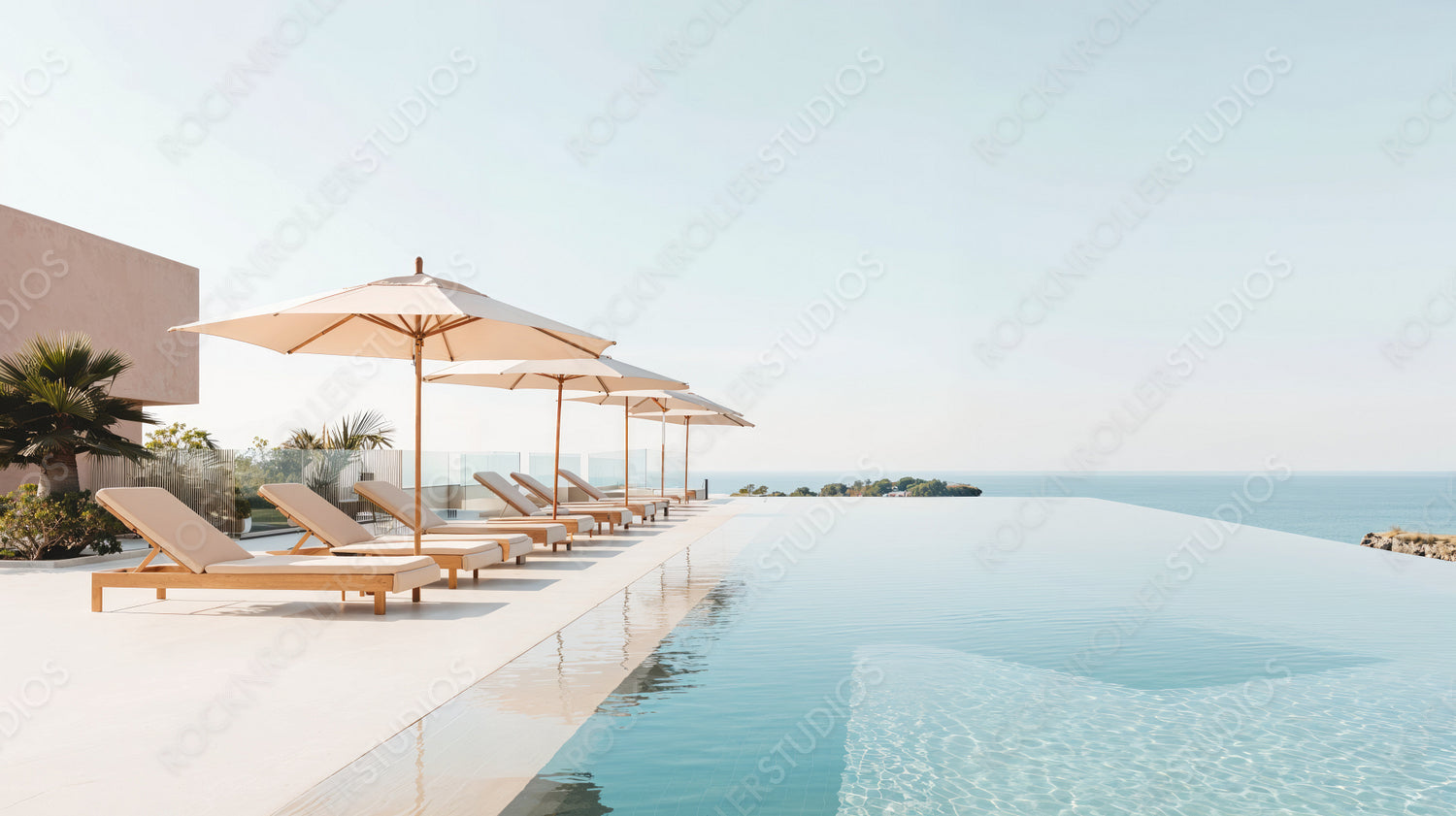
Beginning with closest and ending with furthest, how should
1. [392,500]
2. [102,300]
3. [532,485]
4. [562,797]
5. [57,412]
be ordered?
[562,797] < [392,500] < [57,412] < [532,485] < [102,300]

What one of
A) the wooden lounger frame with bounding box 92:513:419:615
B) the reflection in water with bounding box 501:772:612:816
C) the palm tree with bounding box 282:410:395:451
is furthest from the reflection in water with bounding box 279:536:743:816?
the palm tree with bounding box 282:410:395:451

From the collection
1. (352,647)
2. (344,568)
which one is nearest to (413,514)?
(344,568)

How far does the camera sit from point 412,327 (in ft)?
25.5

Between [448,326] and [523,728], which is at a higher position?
[448,326]

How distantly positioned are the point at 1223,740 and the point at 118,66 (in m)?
15.2

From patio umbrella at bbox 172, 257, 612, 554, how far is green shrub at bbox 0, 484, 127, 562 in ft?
12.3

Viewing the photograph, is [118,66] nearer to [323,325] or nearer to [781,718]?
[323,325]

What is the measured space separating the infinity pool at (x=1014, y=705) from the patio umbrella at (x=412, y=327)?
261 centimetres

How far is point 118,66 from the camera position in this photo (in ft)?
42.5

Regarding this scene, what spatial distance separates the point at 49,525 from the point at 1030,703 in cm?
998

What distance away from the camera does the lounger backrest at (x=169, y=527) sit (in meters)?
6.37

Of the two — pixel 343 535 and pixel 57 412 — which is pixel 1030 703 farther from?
pixel 57 412

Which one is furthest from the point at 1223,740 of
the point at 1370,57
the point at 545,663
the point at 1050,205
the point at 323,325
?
the point at 1050,205

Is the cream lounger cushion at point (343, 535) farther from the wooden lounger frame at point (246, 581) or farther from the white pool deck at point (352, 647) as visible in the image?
the wooden lounger frame at point (246, 581)
